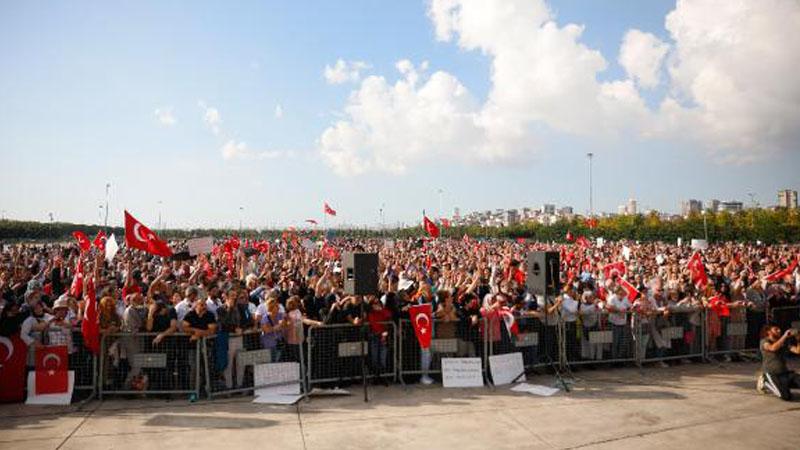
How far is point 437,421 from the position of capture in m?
7.82

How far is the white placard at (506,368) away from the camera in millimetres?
9930

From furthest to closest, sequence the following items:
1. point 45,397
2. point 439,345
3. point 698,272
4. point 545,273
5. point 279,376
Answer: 1. point 698,272
2. point 439,345
3. point 545,273
4. point 279,376
5. point 45,397

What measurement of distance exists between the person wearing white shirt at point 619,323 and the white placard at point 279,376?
7.13 meters

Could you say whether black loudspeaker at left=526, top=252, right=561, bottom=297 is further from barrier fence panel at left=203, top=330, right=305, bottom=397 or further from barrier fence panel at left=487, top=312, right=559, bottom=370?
barrier fence panel at left=203, top=330, right=305, bottom=397

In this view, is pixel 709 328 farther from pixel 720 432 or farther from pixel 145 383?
pixel 145 383

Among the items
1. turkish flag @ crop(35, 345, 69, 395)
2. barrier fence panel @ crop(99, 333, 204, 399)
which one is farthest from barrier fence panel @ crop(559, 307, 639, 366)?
turkish flag @ crop(35, 345, 69, 395)

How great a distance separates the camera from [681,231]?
2704 inches

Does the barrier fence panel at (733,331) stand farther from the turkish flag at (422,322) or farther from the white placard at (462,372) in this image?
the turkish flag at (422,322)

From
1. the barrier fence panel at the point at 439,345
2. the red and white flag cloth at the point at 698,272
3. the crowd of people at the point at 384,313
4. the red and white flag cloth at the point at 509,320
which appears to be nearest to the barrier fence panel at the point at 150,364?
the crowd of people at the point at 384,313

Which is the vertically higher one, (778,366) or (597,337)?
(597,337)

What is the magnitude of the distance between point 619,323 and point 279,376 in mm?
7637

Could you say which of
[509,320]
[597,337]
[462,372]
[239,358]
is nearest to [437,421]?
[462,372]

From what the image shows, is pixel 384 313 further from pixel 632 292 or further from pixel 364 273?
pixel 632 292

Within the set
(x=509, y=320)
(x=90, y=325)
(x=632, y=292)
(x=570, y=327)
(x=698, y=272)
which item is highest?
(x=698, y=272)
